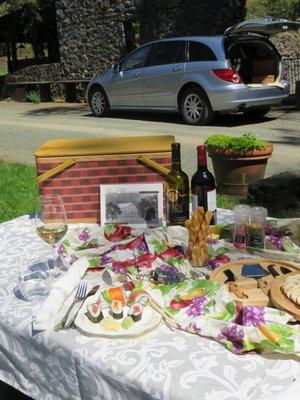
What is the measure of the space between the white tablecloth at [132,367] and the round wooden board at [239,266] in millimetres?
313

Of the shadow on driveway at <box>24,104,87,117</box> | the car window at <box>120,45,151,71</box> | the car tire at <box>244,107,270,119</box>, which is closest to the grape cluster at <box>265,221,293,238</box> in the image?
the car tire at <box>244,107,270,119</box>

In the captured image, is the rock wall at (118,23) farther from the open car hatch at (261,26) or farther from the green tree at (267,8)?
the green tree at (267,8)

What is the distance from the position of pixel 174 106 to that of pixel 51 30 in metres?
11.2

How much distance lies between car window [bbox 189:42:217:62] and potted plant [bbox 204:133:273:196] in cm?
507

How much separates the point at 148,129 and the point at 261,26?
292 cm

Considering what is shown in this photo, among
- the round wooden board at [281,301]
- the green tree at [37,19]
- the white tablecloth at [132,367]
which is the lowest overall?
the white tablecloth at [132,367]

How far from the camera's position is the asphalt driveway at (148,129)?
818cm

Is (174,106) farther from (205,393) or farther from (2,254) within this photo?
(205,393)

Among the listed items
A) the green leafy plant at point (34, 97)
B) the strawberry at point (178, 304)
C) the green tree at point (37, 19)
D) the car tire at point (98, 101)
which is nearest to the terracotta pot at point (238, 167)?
the strawberry at point (178, 304)

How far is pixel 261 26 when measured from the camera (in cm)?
1062

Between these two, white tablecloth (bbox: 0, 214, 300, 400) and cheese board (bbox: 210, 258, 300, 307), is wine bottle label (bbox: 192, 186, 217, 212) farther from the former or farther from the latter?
white tablecloth (bbox: 0, 214, 300, 400)

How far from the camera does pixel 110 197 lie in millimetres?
2471

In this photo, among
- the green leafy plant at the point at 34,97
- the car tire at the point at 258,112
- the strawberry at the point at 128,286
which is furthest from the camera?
the green leafy plant at the point at 34,97

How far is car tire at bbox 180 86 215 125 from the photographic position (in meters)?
10.5
